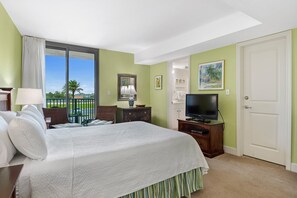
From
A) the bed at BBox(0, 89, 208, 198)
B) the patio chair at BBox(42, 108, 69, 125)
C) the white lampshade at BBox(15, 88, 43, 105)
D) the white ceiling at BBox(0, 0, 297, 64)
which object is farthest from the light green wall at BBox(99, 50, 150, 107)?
the bed at BBox(0, 89, 208, 198)

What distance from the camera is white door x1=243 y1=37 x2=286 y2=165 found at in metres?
2.83

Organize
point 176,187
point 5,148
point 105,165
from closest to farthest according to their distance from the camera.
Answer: point 5,148 < point 105,165 < point 176,187

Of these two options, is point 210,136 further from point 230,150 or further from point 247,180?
point 247,180

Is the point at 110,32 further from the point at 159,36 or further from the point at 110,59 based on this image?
the point at 110,59

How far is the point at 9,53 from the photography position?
2855mm

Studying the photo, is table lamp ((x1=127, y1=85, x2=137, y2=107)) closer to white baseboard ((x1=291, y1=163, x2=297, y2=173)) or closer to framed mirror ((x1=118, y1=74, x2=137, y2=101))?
framed mirror ((x1=118, y1=74, x2=137, y2=101))

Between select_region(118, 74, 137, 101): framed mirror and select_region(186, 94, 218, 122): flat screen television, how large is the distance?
176 cm

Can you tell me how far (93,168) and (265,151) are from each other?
3.06 m

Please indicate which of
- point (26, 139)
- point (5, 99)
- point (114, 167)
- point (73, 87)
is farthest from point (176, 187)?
point (73, 87)

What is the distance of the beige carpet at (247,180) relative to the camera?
2049 mm

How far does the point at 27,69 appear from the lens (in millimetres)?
3674

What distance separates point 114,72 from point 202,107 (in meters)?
2.68

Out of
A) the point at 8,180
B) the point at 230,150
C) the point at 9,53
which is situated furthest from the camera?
the point at 230,150

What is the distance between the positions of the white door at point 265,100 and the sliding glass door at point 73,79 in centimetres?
363
